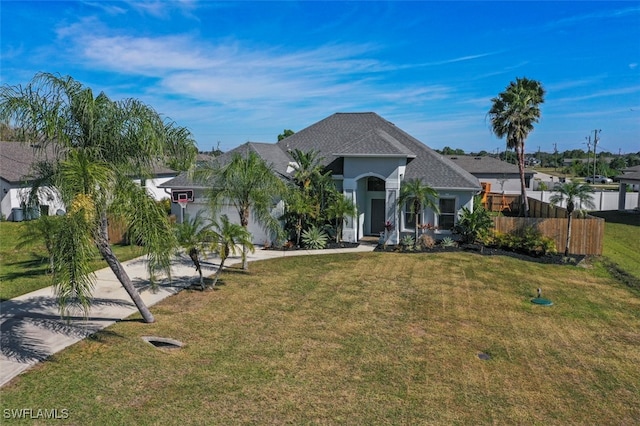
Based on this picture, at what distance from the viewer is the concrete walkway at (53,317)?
841 cm

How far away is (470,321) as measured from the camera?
1115cm

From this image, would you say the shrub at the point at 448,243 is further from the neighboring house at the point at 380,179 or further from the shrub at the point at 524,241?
the shrub at the point at 524,241

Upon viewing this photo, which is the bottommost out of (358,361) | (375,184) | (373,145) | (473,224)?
(358,361)

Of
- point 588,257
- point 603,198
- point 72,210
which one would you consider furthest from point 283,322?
point 603,198

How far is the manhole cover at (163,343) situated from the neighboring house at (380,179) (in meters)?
10.9

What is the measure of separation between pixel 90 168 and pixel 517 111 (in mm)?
22333

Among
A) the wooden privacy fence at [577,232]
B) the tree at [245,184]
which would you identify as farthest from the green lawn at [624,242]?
the tree at [245,184]

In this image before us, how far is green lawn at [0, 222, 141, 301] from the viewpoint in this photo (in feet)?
42.3

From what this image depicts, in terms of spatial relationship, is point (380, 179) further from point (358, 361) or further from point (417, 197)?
point (358, 361)

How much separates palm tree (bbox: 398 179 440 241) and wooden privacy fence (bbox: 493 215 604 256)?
13.5 ft

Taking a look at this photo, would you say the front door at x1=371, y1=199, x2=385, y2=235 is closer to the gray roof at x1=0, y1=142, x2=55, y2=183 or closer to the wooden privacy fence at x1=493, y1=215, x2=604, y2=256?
the wooden privacy fence at x1=493, y1=215, x2=604, y2=256

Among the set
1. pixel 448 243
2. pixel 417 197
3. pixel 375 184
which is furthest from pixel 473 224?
pixel 375 184

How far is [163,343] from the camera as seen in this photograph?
9188 mm

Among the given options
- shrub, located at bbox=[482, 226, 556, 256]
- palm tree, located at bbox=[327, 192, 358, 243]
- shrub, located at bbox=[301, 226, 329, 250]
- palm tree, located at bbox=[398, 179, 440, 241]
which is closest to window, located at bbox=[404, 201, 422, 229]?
palm tree, located at bbox=[398, 179, 440, 241]
